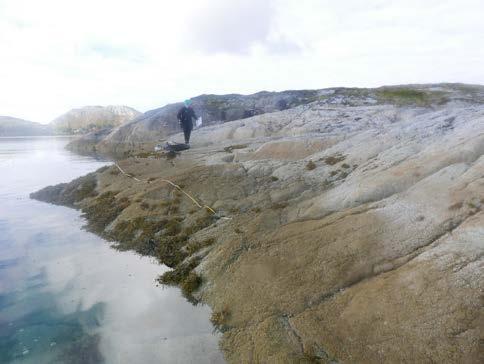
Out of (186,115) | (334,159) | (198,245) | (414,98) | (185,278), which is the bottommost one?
(185,278)

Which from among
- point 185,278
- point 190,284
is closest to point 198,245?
point 185,278

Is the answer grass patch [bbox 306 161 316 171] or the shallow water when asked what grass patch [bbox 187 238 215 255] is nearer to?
the shallow water

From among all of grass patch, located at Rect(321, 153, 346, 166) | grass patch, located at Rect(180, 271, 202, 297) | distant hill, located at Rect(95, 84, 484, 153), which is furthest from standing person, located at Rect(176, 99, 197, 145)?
distant hill, located at Rect(95, 84, 484, 153)

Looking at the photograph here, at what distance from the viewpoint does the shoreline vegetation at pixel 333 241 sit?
10102 mm

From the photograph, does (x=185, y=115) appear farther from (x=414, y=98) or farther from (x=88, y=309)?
(x=414, y=98)

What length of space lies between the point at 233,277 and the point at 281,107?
70.4 m

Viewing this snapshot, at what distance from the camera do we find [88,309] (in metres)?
13.7

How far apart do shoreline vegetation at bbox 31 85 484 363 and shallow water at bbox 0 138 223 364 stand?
95 centimetres

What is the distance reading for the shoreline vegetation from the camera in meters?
10.1

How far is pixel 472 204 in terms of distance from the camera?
13250 mm

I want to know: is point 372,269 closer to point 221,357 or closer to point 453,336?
point 453,336

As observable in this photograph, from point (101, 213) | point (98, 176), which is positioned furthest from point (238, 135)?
point (101, 213)

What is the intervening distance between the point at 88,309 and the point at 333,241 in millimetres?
9948

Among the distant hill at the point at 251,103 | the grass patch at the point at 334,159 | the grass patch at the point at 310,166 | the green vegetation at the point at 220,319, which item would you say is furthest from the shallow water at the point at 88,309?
the distant hill at the point at 251,103
